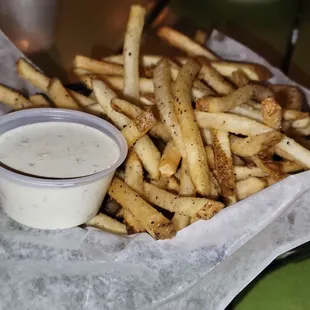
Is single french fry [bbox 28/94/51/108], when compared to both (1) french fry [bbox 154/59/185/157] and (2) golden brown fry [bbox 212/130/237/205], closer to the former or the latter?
(1) french fry [bbox 154/59/185/157]

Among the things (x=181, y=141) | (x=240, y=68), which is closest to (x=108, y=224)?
(x=181, y=141)

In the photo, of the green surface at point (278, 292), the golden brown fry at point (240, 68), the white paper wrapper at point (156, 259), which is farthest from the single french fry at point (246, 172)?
the golden brown fry at point (240, 68)

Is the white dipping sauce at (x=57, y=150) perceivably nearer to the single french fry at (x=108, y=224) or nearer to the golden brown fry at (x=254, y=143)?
the single french fry at (x=108, y=224)

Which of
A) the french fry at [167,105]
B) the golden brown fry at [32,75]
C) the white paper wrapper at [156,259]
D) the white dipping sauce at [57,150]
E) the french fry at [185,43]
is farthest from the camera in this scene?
the french fry at [185,43]

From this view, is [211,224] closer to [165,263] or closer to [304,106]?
[165,263]

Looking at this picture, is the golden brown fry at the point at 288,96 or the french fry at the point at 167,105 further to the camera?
the golden brown fry at the point at 288,96

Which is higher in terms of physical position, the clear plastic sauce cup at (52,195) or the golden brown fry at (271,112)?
the golden brown fry at (271,112)

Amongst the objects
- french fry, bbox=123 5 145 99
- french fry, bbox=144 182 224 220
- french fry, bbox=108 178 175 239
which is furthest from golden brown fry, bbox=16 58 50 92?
french fry, bbox=144 182 224 220

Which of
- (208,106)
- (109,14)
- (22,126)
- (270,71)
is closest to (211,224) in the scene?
(208,106)
